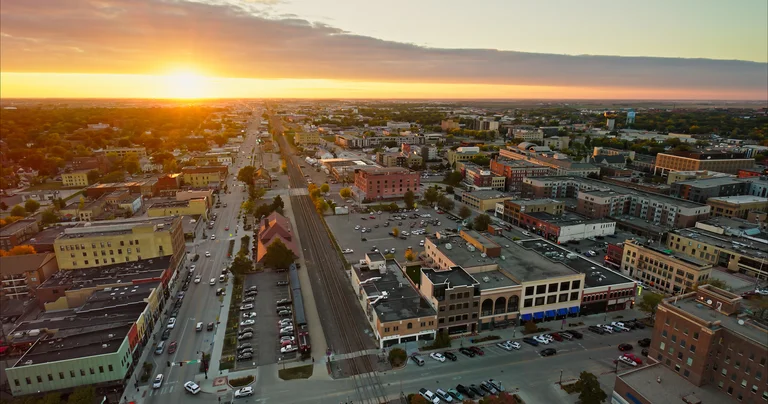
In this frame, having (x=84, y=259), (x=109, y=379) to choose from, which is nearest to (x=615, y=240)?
(x=109, y=379)

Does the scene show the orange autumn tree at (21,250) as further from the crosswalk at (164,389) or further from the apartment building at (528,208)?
the apartment building at (528,208)

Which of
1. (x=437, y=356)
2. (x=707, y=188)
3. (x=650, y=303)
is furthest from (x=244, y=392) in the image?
(x=707, y=188)

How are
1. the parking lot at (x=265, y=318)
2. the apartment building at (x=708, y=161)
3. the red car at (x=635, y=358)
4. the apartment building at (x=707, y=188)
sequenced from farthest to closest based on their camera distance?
the apartment building at (x=708, y=161) < the apartment building at (x=707, y=188) < the parking lot at (x=265, y=318) < the red car at (x=635, y=358)

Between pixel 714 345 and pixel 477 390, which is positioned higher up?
pixel 714 345

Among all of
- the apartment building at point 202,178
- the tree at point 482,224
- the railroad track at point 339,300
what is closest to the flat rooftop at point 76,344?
the railroad track at point 339,300

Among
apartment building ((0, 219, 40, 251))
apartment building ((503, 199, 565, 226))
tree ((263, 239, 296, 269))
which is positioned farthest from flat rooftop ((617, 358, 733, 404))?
apartment building ((0, 219, 40, 251))

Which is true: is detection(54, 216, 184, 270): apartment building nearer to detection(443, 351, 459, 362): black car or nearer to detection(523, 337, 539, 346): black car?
detection(443, 351, 459, 362): black car

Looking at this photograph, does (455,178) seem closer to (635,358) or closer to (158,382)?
(635,358)
